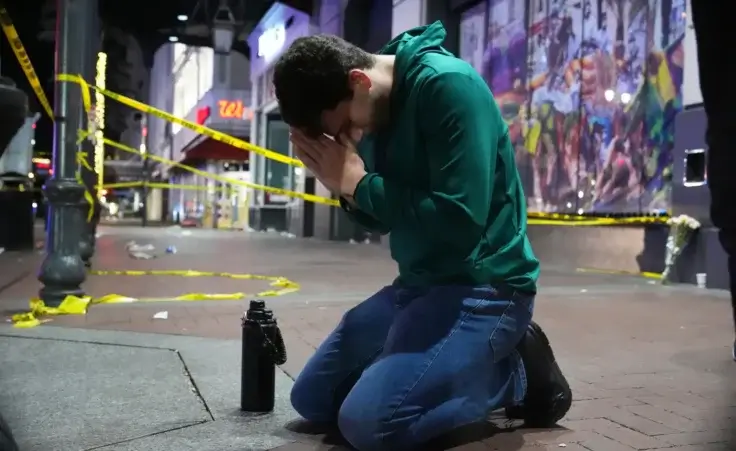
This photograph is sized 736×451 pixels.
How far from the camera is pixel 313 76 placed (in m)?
2.36

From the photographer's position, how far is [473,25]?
559 inches

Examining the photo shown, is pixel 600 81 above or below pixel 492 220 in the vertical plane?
above

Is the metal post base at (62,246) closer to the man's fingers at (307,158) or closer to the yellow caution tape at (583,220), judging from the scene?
the man's fingers at (307,158)

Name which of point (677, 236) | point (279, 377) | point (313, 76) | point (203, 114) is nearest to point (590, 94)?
point (677, 236)

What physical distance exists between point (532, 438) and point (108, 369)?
85.3 inches

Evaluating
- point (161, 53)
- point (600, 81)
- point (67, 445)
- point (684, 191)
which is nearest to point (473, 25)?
point (600, 81)

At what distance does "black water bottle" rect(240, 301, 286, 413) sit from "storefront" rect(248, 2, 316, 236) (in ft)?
60.0

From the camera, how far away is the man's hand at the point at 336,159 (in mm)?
2523

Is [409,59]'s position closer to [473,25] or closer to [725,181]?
[725,181]

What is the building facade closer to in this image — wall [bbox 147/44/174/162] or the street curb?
wall [bbox 147/44/174/162]

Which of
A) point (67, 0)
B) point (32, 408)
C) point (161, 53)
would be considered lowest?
point (32, 408)

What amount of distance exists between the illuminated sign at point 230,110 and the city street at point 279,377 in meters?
23.5

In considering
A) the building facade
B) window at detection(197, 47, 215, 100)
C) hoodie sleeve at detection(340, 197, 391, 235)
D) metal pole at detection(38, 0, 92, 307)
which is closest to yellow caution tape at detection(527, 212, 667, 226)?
metal pole at detection(38, 0, 92, 307)

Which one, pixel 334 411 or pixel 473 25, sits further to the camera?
pixel 473 25
